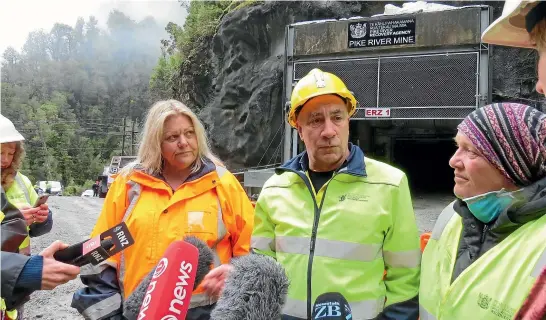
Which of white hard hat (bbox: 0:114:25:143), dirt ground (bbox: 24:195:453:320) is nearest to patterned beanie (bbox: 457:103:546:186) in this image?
white hard hat (bbox: 0:114:25:143)

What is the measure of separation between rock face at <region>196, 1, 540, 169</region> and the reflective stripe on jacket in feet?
46.3

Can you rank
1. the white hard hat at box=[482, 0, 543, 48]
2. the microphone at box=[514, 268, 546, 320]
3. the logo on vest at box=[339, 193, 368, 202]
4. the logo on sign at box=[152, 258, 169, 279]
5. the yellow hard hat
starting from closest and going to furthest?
1. the microphone at box=[514, 268, 546, 320]
2. the white hard hat at box=[482, 0, 543, 48]
3. the logo on sign at box=[152, 258, 169, 279]
4. the logo on vest at box=[339, 193, 368, 202]
5. the yellow hard hat

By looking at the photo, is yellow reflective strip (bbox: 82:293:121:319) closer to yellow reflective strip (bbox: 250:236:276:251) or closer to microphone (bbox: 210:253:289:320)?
yellow reflective strip (bbox: 250:236:276:251)

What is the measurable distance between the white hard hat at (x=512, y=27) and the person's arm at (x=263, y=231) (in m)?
1.22

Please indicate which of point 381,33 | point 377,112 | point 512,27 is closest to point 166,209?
point 512,27

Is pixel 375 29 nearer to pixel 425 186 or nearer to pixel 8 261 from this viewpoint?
pixel 425 186

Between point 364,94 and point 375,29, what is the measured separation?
6.28 ft

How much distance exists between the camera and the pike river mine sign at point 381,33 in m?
12.3

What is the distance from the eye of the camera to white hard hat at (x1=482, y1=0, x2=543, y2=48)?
1146 millimetres

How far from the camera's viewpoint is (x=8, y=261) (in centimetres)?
181

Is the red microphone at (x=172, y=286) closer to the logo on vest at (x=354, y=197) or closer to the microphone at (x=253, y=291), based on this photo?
the microphone at (x=253, y=291)

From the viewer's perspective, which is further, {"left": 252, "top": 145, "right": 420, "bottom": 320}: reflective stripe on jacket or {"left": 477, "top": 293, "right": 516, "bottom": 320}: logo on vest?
{"left": 252, "top": 145, "right": 420, "bottom": 320}: reflective stripe on jacket

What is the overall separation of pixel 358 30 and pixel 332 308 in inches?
478

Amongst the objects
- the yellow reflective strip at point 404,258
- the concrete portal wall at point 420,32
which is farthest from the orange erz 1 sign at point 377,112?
the yellow reflective strip at point 404,258
